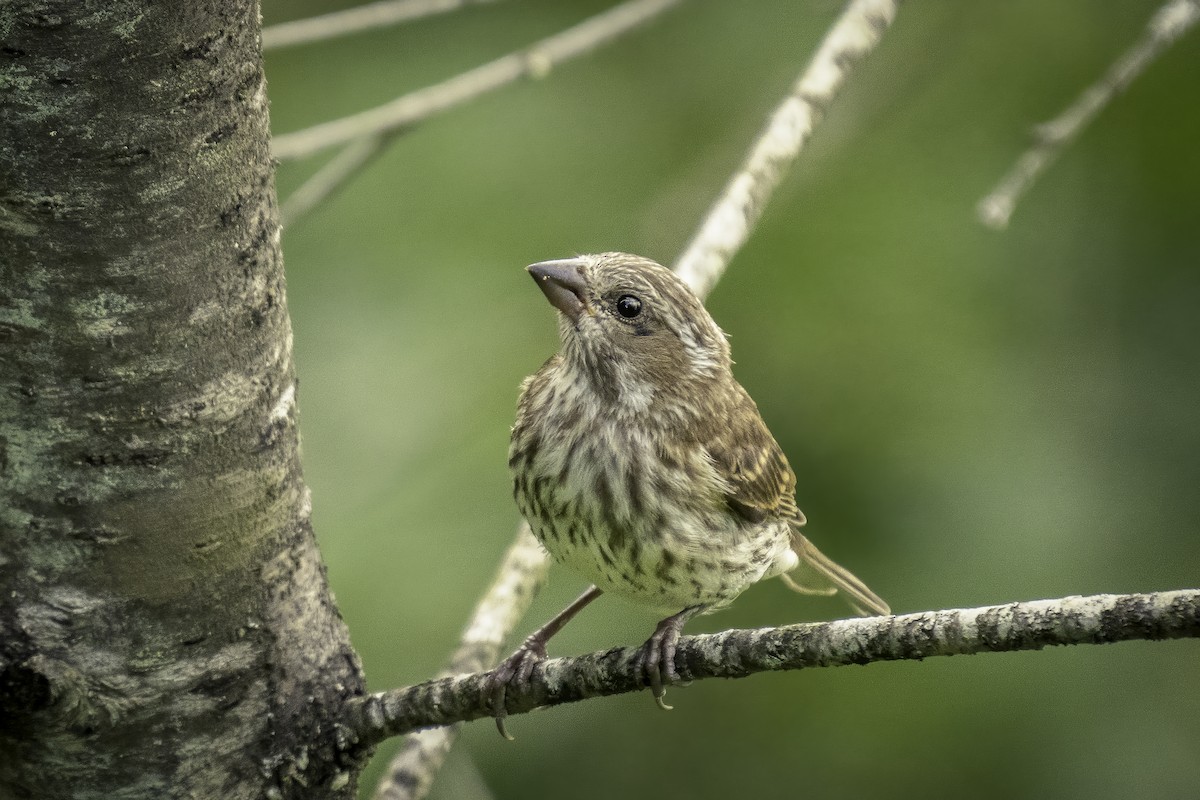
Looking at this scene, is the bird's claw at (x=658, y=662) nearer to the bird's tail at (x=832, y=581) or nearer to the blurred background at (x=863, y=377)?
the bird's tail at (x=832, y=581)

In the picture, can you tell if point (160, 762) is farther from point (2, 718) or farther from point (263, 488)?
point (263, 488)

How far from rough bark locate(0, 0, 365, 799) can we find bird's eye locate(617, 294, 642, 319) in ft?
4.24

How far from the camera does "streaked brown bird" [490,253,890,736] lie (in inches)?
124

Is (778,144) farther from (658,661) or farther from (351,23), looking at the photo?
(658,661)

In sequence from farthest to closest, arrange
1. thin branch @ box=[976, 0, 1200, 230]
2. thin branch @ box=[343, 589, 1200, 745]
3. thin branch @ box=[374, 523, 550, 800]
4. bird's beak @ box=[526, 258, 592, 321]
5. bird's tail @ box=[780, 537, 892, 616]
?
bird's tail @ box=[780, 537, 892, 616] < bird's beak @ box=[526, 258, 592, 321] < thin branch @ box=[976, 0, 1200, 230] < thin branch @ box=[374, 523, 550, 800] < thin branch @ box=[343, 589, 1200, 745]

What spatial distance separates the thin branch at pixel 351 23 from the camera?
3.04 m

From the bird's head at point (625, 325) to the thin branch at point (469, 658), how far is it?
64cm

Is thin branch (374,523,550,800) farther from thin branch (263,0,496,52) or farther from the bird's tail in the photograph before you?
thin branch (263,0,496,52)

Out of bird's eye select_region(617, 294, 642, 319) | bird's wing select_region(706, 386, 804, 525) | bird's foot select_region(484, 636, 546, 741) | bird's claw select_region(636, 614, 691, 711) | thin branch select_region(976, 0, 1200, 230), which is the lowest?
bird's claw select_region(636, 614, 691, 711)

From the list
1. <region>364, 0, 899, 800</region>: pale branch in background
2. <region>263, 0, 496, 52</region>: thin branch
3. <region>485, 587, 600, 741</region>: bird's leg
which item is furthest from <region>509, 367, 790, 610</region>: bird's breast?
<region>263, 0, 496, 52</region>: thin branch

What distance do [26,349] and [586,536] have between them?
1.45 m

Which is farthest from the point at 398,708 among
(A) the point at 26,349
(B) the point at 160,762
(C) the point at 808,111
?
(C) the point at 808,111

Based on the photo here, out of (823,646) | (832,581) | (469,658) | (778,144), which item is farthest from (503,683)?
(832,581)

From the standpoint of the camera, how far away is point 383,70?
16.1ft
